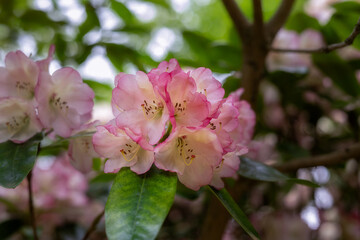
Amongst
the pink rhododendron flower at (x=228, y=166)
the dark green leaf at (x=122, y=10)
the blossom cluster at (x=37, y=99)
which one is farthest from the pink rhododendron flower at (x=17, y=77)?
the dark green leaf at (x=122, y=10)

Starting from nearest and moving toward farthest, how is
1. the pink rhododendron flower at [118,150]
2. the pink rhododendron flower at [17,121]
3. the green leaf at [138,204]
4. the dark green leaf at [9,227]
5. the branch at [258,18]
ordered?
1. the green leaf at [138,204]
2. the pink rhododendron flower at [118,150]
3. the pink rhododendron flower at [17,121]
4. the branch at [258,18]
5. the dark green leaf at [9,227]

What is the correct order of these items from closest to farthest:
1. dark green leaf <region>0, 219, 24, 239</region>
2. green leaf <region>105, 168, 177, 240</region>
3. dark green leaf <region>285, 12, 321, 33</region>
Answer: green leaf <region>105, 168, 177, 240</region> → dark green leaf <region>0, 219, 24, 239</region> → dark green leaf <region>285, 12, 321, 33</region>

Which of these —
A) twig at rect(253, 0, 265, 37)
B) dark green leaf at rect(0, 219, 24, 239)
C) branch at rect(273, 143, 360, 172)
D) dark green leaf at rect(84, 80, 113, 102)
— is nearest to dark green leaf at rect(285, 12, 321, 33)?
twig at rect(253, 0, 265, 37)

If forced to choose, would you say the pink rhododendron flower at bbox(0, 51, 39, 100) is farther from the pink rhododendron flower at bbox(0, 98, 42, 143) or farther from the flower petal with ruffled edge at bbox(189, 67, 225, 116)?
the flower petal with ruffled edge at bbox(189, 67, 225, 116)

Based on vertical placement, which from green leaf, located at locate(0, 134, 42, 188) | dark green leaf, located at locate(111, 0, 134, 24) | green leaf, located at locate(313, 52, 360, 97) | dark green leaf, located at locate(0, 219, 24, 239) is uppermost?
→ green leaf, located at locate(0, 134, 42, 188)

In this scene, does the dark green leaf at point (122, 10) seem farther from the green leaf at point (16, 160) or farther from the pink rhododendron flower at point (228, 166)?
the pink rhododendron flower at point (228, 166)

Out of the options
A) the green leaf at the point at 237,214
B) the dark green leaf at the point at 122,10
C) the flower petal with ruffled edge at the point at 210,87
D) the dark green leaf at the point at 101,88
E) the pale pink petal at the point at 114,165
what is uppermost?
the flower petal with ruffled edge at the point at 210,87
